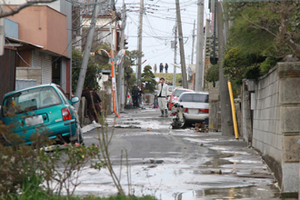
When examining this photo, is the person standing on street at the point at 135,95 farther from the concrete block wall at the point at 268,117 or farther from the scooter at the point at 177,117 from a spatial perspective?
the concrete block wall at the point at 268,117

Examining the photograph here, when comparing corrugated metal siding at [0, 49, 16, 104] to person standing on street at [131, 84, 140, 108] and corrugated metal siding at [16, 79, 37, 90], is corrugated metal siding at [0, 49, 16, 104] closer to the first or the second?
corrugated metal siding at [16, 79, 37, 90]

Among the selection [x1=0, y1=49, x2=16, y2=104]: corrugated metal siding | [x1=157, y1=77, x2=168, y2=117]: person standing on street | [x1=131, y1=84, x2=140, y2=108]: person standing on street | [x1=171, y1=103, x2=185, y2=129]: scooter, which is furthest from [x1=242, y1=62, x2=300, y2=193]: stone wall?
[x1=131, y1=84, x2=140, y2=108]: person standing on street

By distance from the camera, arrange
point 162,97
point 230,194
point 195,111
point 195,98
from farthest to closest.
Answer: point 162,97
point 195,98
point 195,111
point 230,194

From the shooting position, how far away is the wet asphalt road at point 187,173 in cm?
648

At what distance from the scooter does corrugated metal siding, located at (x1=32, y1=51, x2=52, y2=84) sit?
5.97 m

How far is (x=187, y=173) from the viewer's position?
8.17 m

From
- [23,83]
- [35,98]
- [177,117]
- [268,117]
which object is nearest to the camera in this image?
[268,117]

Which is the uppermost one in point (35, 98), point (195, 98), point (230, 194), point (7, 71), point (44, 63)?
point (44, 63)

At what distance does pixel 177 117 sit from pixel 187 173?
1181cm

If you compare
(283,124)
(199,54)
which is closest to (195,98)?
(199,54)

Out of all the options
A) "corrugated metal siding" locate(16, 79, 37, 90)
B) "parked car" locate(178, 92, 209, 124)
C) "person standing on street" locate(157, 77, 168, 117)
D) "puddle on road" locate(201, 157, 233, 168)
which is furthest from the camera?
"person standing on street" locate(157, 77, 168, 117)

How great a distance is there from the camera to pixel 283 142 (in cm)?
657

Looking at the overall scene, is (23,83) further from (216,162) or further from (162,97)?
(162,97)

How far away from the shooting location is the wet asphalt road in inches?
255
